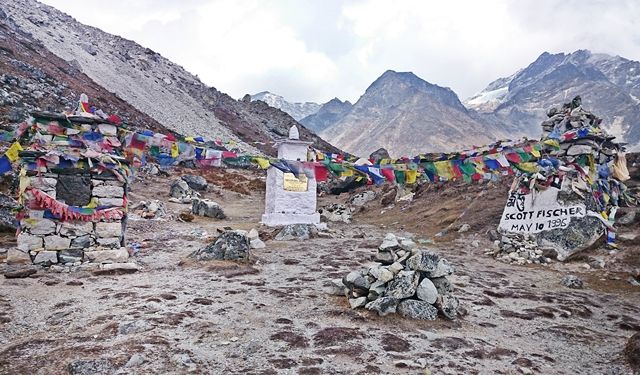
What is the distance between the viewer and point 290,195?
18641 millimetres

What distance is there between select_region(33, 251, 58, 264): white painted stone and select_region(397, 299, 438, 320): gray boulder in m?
7.03

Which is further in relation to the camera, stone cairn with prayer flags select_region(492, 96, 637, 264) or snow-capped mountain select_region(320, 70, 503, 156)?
snow-capped mountain select_region(320, 70, 503, 156)

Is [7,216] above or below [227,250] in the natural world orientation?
above

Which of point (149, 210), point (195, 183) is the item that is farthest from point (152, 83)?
point (149, 210)

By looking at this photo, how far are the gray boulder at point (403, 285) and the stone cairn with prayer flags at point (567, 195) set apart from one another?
6404 millimetres

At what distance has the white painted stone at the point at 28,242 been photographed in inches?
333

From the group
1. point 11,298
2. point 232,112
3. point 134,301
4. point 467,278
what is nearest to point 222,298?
point 134,301

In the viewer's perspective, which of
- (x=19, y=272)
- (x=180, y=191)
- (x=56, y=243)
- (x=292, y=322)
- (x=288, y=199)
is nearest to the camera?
(x=292, y=322)

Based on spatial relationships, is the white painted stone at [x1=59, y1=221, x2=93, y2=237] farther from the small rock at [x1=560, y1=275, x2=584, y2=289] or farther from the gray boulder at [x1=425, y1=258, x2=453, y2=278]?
the small rock at [x1=560, y1=275, x2=584, y2=289]

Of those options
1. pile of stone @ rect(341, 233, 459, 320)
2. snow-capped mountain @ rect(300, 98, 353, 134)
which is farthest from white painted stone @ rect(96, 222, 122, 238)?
snow-capped mountain @ rect(300, 98, 353, 134)

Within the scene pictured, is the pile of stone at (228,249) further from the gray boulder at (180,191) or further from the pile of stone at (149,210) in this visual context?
the gray boulder at (180,191)

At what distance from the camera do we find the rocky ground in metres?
4.73

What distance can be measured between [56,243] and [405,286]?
713 cm

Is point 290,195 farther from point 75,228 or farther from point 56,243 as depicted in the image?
point 56,243
